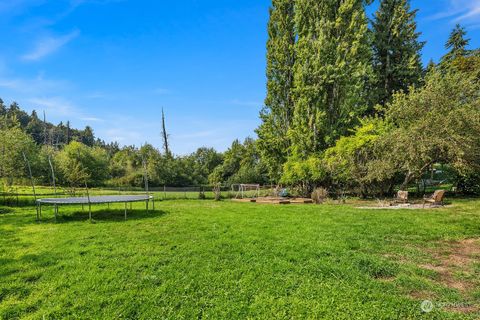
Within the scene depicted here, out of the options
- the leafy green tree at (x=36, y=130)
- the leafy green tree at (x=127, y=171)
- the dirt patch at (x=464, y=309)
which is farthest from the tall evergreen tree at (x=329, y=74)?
the leafy green tree at (x=36, y=130)

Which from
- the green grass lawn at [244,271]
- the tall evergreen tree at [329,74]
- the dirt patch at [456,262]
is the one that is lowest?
the dirt patch at [456,262]

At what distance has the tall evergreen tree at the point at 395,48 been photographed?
22.0m

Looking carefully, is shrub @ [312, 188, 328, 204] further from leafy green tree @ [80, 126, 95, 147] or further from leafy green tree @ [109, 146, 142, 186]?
leafy green tree @ [80, 126, 95, 147]

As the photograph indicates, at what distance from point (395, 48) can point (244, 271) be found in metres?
24.7

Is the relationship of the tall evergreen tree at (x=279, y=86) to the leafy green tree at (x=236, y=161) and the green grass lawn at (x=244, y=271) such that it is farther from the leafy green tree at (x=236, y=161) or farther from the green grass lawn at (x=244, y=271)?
the green grass lawn at (x=244, y=271)

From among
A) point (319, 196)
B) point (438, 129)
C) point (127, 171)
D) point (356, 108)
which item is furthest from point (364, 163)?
point (127, 171)

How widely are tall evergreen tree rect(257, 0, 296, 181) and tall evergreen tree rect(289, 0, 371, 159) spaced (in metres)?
2.76

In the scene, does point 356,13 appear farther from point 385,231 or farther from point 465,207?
point 385,231

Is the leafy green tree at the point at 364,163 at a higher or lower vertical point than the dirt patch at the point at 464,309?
higher

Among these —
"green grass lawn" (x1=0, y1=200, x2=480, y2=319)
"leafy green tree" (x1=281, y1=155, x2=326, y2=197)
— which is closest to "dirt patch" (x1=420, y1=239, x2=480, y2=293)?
"green grass lawn" (x1=0, y1=200, x2=480, y2=319)

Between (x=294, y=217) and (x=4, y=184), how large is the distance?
18.4 metres

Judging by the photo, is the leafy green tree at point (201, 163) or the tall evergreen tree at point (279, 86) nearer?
the tall evergreen tree at point (279, 86)

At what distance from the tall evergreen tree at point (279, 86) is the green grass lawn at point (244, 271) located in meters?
16.6

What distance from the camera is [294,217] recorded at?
982cm
